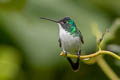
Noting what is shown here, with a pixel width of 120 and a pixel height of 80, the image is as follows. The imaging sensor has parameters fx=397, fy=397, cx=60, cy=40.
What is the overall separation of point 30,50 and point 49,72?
1.40 feet

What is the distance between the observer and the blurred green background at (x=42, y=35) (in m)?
5.17

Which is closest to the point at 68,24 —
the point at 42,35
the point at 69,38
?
the point at 69,38

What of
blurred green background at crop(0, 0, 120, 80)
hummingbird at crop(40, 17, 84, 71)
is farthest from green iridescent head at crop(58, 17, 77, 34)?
blurred green background at crop(0, 0, 120, 80)

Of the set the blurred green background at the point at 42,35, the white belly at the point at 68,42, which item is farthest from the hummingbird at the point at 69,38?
the blurred green background at the point at 42,35

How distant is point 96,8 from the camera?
5.95m

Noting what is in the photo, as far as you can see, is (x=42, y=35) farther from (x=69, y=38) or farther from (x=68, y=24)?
(x=69, y=38)

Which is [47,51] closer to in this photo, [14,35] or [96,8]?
[14,35]

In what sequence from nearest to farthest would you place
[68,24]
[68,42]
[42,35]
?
1. [68,42]
2. [68,24]
3. [42,35]

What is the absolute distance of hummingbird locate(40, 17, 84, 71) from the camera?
126 inches

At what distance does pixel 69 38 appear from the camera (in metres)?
3.26

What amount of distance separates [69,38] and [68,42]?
0.07m

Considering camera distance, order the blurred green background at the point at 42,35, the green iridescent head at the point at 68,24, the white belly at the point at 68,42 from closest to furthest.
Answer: the white belly at the point at 68,42 < the green iridescent head at the point at 68,24 < the blurred green background at the point at 42,35

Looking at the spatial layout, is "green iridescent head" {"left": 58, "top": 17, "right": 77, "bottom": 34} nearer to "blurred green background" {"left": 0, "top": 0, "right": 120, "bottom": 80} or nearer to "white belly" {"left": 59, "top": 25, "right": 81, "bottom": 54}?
"white belly" {"left": 59, "top": 25, "right": 81, "bottom": 54}

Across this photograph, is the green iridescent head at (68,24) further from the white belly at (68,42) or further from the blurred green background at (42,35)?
the blurred green background at (42,35)
